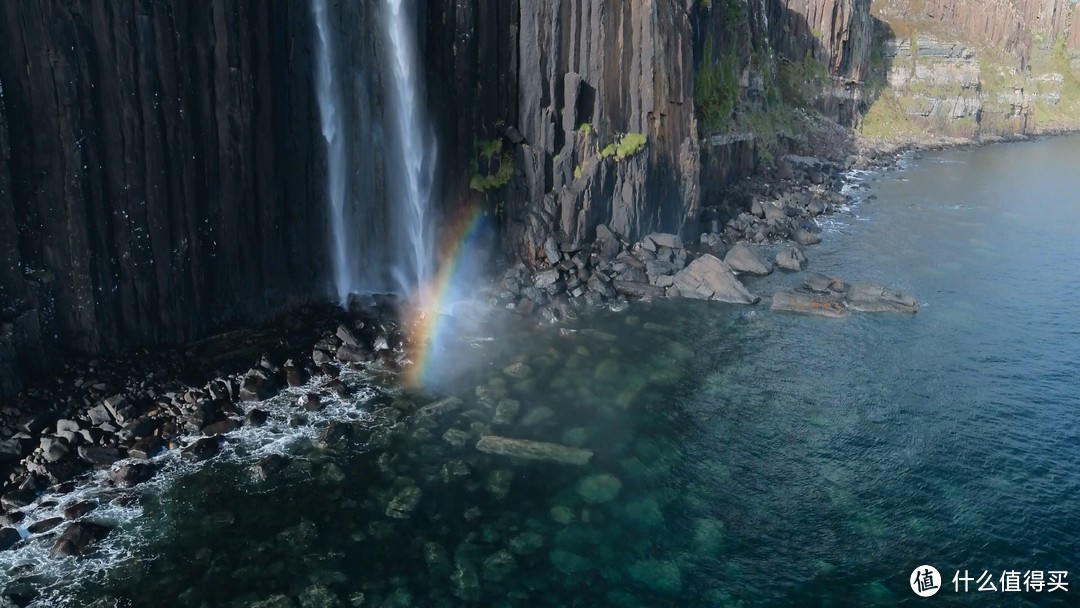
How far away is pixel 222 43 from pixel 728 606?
22.9 m

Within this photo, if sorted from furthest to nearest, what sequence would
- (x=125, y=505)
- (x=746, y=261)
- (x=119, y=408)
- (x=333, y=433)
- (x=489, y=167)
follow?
1. (x=746, y=261)
2. (x=489, y=167)
3. (x=333, y=433)
4. (x=119, y=408)
5. (x=125, y=505)

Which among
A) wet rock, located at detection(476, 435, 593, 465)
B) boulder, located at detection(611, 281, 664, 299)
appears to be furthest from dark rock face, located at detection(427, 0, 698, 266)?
wet rock, located at detection(476, 435, 593, 465)

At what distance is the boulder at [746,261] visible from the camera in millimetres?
40156

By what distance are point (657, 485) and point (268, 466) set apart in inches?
414

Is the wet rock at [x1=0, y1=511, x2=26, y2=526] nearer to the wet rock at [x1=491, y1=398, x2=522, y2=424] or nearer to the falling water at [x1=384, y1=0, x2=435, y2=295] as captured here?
the wet rock at [x1=491, y1=398, x2=522, y2=424]

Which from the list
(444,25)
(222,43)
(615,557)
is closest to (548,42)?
(444,25)

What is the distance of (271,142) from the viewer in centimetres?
2802

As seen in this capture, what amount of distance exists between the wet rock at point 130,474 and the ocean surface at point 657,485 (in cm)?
40

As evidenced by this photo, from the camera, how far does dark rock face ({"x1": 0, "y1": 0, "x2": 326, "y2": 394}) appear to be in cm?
2172

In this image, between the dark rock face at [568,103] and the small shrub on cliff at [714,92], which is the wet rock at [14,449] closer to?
the dark rock face at [568,103]

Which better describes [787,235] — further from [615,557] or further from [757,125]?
[615,557]

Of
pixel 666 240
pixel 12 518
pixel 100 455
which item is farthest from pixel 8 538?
pixel 666 240

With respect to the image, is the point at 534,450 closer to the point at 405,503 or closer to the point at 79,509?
the point at 405,503

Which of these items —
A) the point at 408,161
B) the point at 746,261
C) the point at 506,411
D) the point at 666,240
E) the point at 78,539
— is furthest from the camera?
the point at 666,240
